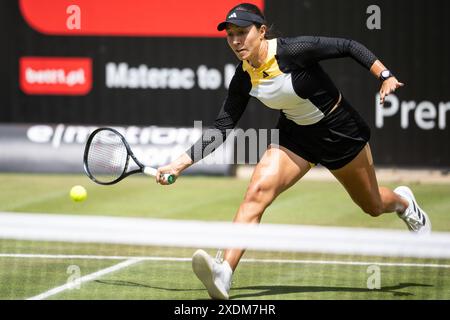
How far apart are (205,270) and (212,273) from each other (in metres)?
0.05

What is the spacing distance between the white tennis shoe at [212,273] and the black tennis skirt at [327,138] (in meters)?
0.97

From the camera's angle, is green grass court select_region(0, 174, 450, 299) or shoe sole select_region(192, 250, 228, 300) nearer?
shoe sole select_region(192, 250, 228, 300)

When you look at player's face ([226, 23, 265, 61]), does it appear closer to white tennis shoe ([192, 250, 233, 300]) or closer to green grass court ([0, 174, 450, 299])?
white tennis shoe ([192, 250, 233, 300])

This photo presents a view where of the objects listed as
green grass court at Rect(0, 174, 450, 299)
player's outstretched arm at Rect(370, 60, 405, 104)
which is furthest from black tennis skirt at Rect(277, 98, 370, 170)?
green grass court at Rect(0, 174, 450, 299)

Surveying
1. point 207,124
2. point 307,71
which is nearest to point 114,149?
point 307,71

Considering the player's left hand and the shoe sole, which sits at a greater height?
the player's left hand

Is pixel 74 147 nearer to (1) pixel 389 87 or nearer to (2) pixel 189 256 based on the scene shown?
(2) pixel 189 256

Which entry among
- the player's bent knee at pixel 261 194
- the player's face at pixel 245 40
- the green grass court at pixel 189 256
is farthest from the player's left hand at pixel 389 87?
the green grass court at pixel 189 256

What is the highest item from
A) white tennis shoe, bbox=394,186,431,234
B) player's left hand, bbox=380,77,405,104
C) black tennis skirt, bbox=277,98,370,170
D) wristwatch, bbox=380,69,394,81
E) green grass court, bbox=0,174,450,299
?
wristwatch, bbox=380,69,394,81

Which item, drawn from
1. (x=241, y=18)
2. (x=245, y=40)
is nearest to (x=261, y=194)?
(x=245, y=40)

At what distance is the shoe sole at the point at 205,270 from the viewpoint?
545 centimetres

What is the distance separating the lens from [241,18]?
225 inches

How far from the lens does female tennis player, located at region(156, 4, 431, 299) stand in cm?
574

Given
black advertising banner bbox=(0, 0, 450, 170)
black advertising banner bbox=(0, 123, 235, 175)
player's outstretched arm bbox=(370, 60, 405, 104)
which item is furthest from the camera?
black advertising banner bbox=(0, 123, 235, 175)
